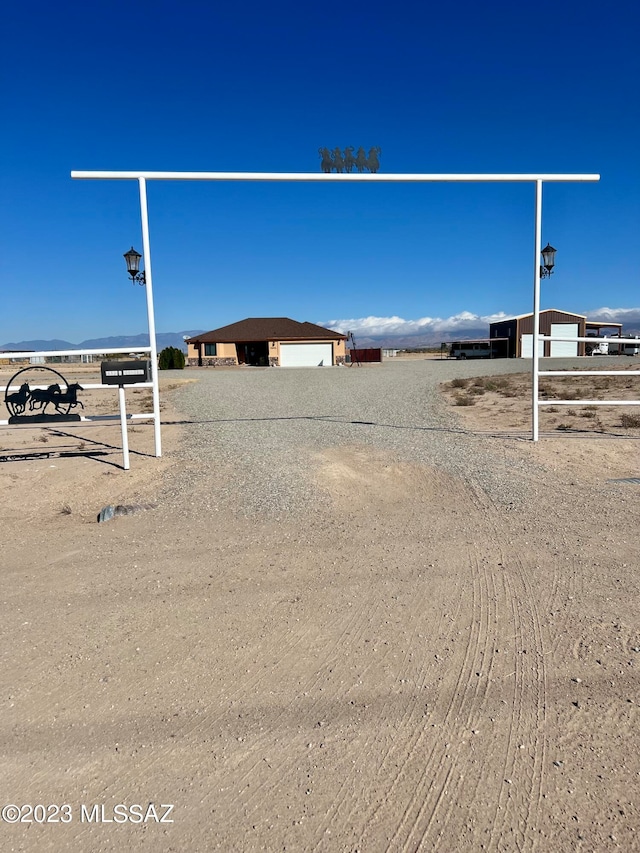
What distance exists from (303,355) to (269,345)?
10.2 feet

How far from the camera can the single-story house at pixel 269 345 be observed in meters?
50.8

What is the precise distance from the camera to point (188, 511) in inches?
207

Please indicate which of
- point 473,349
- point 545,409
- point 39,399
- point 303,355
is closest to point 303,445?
point 39,399

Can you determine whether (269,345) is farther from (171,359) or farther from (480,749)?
(480,749)

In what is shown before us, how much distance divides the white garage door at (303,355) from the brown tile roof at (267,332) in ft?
2.29

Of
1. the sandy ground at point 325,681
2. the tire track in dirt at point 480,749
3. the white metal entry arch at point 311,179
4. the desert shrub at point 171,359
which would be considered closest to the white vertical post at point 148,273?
the white metal entry arch at point 311,179

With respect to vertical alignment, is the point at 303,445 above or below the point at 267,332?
below

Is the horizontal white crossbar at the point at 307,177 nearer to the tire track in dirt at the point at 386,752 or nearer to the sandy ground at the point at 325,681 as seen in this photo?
the sandy ground at the point at 325,681

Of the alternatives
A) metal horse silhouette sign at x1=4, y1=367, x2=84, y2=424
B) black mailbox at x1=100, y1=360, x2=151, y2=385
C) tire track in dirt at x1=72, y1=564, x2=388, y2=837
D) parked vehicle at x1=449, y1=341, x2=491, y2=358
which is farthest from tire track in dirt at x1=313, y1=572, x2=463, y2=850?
parked vehicle at x1=449, y1=341, x2=491, y2=358

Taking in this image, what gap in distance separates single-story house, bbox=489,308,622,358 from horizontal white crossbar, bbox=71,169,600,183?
143 ft

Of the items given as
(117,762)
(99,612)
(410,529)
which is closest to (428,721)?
(117,762)

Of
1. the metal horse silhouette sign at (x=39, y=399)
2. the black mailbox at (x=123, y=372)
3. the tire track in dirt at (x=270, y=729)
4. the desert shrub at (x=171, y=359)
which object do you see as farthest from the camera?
the desert shrub at (x=171, y=359)

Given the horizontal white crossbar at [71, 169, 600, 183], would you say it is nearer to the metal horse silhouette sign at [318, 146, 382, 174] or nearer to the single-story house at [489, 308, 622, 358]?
the metal horse silhouette sign at [318, 146, 382, 174]

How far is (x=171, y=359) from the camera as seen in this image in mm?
46656
